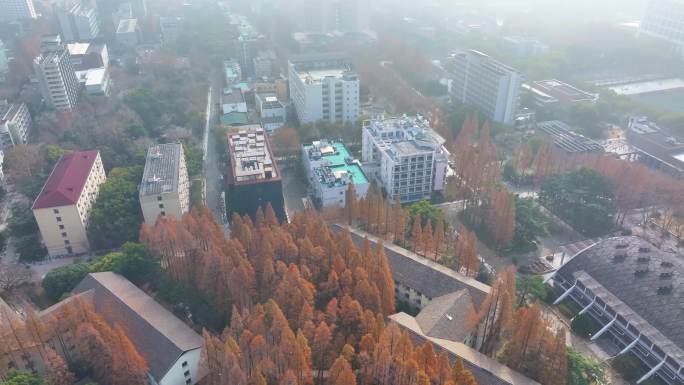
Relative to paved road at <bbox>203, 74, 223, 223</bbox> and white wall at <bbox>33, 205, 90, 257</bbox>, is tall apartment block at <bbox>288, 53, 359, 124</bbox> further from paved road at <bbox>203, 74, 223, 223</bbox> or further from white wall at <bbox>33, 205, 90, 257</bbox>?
white wall at <bbox>33, 205, 90, 257</bbox>

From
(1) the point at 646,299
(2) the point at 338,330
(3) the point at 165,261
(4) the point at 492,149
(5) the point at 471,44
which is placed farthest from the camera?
(5) the point at 471,44

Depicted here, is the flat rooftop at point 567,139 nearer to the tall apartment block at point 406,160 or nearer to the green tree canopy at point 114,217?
the tall apartment block at point 406,160

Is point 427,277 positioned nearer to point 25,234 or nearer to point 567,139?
point 567,139

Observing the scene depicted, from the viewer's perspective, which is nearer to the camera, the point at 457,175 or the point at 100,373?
the point at 100,373

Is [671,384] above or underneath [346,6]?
underneath

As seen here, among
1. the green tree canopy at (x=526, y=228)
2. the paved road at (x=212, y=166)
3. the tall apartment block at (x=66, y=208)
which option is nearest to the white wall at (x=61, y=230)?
the tall apartment block at (x=66, y=208)

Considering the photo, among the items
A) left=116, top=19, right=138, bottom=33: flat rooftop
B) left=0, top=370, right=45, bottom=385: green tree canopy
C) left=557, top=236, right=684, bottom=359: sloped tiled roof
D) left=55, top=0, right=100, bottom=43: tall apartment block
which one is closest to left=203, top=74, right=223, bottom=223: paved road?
left=0, top=370, right=45, bottom=385: green tree canopy

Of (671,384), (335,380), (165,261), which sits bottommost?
→ (671,384)

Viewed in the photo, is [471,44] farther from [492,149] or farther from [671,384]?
[671,384]

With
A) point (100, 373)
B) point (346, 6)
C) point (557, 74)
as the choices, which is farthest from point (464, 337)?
point (346, 6)
